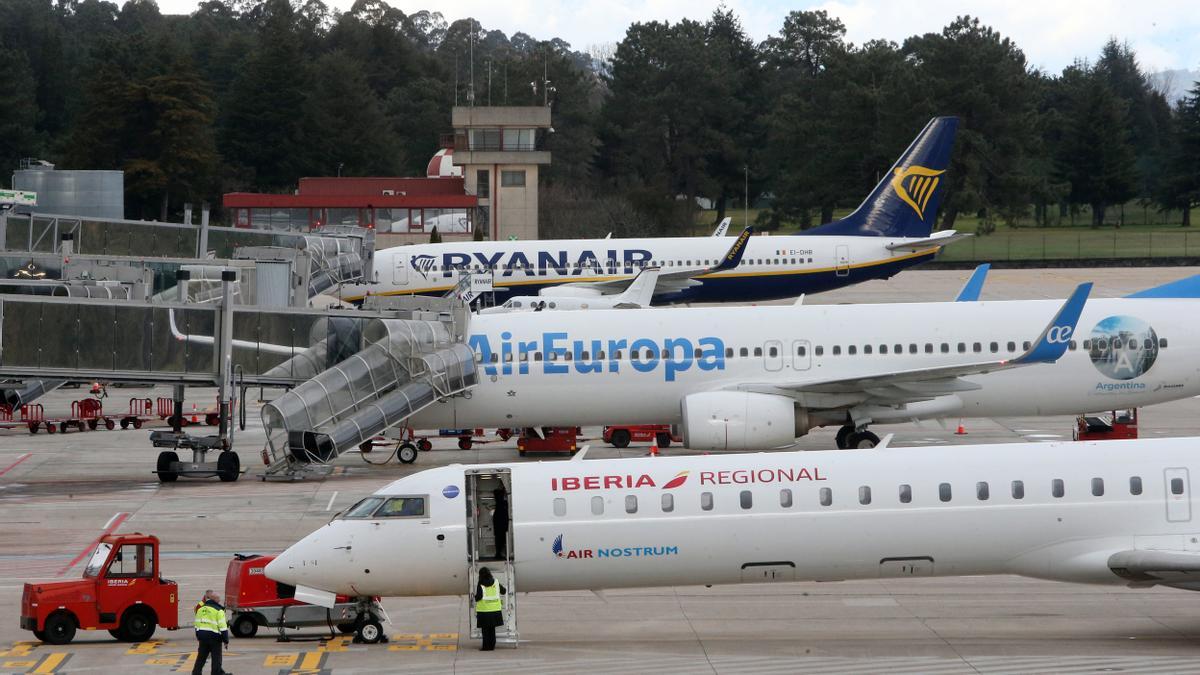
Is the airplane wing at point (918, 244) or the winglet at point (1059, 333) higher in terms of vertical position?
the airplane wing at point (918, 244)

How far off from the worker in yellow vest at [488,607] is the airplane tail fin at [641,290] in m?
38.0

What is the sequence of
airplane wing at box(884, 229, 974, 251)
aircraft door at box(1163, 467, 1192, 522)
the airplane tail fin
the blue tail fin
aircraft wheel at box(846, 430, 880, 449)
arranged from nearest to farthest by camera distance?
aircraft door at box(1163, 467, 1192, 522) → aircraft wheel at box(846, 430, 880, 449) → the airplane tail fin → the blue tail fin → airplane wing at box(884, 229, 974, 251)

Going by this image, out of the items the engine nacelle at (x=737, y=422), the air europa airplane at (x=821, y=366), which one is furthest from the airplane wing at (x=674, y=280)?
the engine nacelle at (x=737, y=422)

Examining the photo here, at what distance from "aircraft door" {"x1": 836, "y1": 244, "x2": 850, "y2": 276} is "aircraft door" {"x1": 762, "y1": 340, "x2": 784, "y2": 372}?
2985 cm

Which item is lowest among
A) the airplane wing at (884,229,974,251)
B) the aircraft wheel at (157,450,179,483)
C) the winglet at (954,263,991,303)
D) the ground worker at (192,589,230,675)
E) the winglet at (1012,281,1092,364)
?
the ground worker at (192,589,230,675)

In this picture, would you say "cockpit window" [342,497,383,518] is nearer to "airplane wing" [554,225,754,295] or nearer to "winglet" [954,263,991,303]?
"winglet" [954,263,991,303]

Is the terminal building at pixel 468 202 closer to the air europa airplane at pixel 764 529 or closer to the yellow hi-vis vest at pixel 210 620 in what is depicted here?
the air europa airplane at pixel 764 529

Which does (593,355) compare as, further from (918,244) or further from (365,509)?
(918,244)

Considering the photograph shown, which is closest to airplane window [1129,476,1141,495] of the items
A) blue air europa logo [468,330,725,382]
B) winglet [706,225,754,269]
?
blue air europa logo [468,330,725,382]

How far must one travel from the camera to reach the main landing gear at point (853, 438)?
3728 cm

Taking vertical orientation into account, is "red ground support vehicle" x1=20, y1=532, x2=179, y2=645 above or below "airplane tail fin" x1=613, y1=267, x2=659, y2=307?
below

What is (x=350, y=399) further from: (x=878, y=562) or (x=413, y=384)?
(x=878, y=562)

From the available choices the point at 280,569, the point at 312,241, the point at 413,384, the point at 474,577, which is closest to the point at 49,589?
the point at 280,569

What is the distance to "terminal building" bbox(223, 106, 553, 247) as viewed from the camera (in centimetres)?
9912
